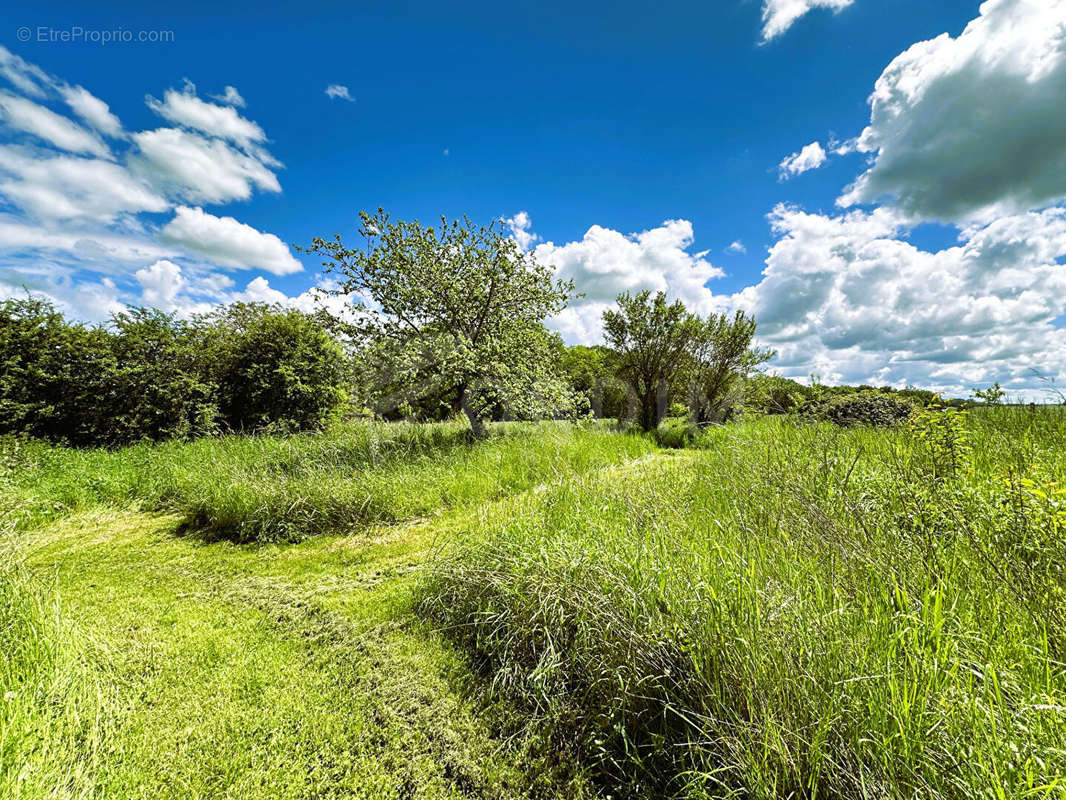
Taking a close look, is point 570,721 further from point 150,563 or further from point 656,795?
point 150,563

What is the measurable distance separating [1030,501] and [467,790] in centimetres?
328

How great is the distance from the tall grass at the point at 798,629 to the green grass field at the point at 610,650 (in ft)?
0.05

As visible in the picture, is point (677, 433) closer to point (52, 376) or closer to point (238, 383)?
point (238, 383)

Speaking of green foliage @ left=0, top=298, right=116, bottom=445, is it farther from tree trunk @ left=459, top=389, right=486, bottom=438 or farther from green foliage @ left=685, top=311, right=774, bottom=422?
green foliage @ left=685, top=311, right=774, bottom=422

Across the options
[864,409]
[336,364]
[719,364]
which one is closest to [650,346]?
[719,364]

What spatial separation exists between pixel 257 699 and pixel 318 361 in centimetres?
937

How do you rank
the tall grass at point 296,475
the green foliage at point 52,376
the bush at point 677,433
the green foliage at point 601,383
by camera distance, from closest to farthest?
1. the tall grass at point 296,475
2. the green foliage at point 52,376
3. the bush at point 677,433
4. the green foliage at point 601,383

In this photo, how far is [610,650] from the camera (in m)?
1.90

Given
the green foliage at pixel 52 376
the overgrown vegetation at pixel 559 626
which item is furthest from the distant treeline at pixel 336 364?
the overgrown vegetation at pixel 559 626

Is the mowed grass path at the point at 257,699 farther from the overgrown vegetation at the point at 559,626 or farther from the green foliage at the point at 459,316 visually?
the green foliage at the point at 459,316

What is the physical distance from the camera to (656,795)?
149 centimetres

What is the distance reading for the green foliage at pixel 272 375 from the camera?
30.8 ft

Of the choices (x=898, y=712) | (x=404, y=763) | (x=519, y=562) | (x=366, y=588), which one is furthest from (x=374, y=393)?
(x=898, y=712)

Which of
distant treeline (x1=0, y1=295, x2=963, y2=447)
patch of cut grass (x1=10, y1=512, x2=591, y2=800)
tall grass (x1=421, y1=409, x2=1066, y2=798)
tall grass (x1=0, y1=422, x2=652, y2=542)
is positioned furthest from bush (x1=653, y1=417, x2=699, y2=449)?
patch of cut grass (x1=10, y1=512, x2=591, y2=800)
